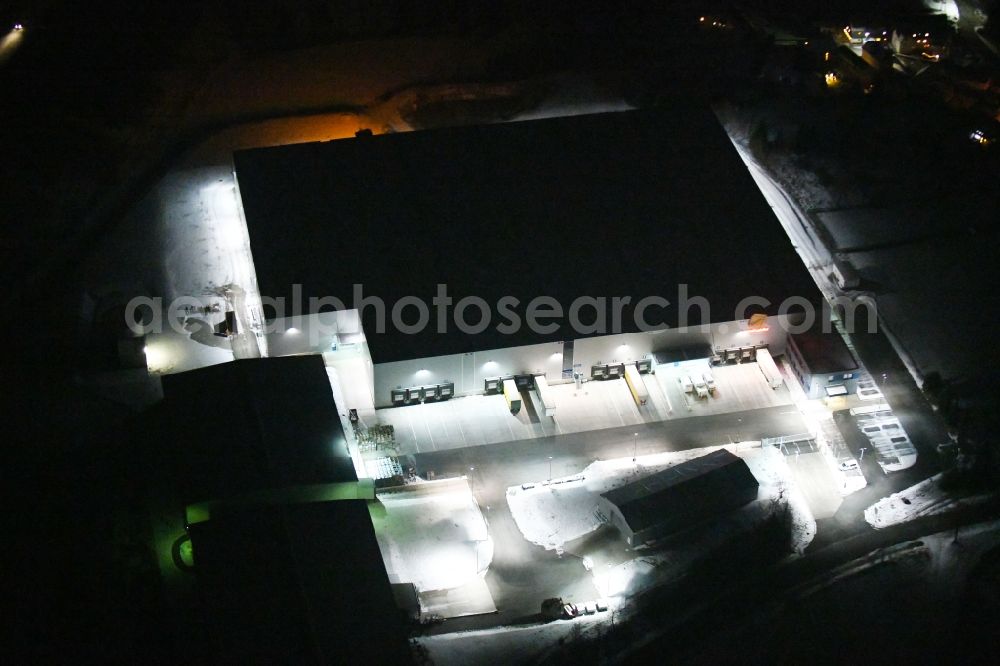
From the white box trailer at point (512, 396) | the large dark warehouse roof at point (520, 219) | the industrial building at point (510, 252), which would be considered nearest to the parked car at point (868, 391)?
the industrial building at point (510, 252)

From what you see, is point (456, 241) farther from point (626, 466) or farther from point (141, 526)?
point (141, 526)

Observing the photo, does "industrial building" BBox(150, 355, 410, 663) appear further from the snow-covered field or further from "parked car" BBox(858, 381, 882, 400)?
"parked car" BBox(858, 381, 882, 400)

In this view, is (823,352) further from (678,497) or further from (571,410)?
(571,410)

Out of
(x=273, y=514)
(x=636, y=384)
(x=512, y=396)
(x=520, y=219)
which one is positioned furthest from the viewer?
(x=520, y=219)

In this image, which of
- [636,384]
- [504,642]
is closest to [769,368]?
[636,384]

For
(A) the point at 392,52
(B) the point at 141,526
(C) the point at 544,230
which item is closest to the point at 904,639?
(C) the point at 544,230
